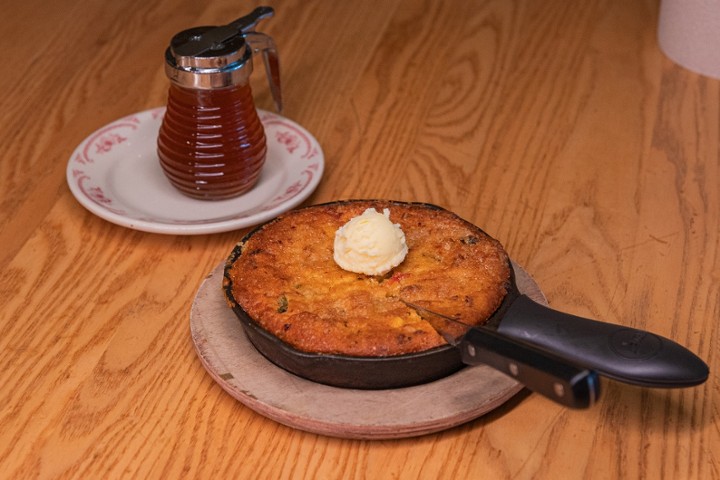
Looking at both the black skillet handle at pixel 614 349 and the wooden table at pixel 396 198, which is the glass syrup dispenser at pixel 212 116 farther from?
the black skillet handle at pixel 614 349

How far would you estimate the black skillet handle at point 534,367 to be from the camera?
34.1 inches

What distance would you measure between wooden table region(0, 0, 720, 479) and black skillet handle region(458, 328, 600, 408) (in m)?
0.12

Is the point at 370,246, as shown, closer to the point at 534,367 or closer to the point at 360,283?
the point at 360,283

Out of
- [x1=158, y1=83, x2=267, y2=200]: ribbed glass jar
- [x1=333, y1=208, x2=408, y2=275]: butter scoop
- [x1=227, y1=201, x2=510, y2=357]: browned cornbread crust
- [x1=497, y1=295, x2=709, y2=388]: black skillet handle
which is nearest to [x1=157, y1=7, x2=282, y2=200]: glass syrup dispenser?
[x1=158, y1=83, x2=267, y2=200]: ribbed glass jar

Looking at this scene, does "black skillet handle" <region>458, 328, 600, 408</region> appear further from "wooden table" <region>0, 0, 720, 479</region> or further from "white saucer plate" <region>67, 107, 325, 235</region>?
"white saucer plate" <region>67, 107, 325, 235</region>

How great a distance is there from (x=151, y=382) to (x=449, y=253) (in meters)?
0.36

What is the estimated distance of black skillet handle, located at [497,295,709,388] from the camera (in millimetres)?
944

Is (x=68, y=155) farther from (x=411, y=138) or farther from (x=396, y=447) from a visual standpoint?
(x=396, y=447)

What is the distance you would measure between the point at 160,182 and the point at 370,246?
0.51m

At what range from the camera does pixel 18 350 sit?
1.16m

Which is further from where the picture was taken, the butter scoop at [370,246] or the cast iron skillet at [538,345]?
the butter scoop at [370,246]

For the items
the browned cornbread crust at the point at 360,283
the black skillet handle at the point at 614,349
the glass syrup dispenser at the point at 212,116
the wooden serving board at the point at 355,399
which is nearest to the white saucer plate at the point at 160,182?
the glass syrup dispenser at the point at 212,116

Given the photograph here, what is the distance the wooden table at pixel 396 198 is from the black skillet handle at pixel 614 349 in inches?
4.0

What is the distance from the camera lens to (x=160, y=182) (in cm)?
149
